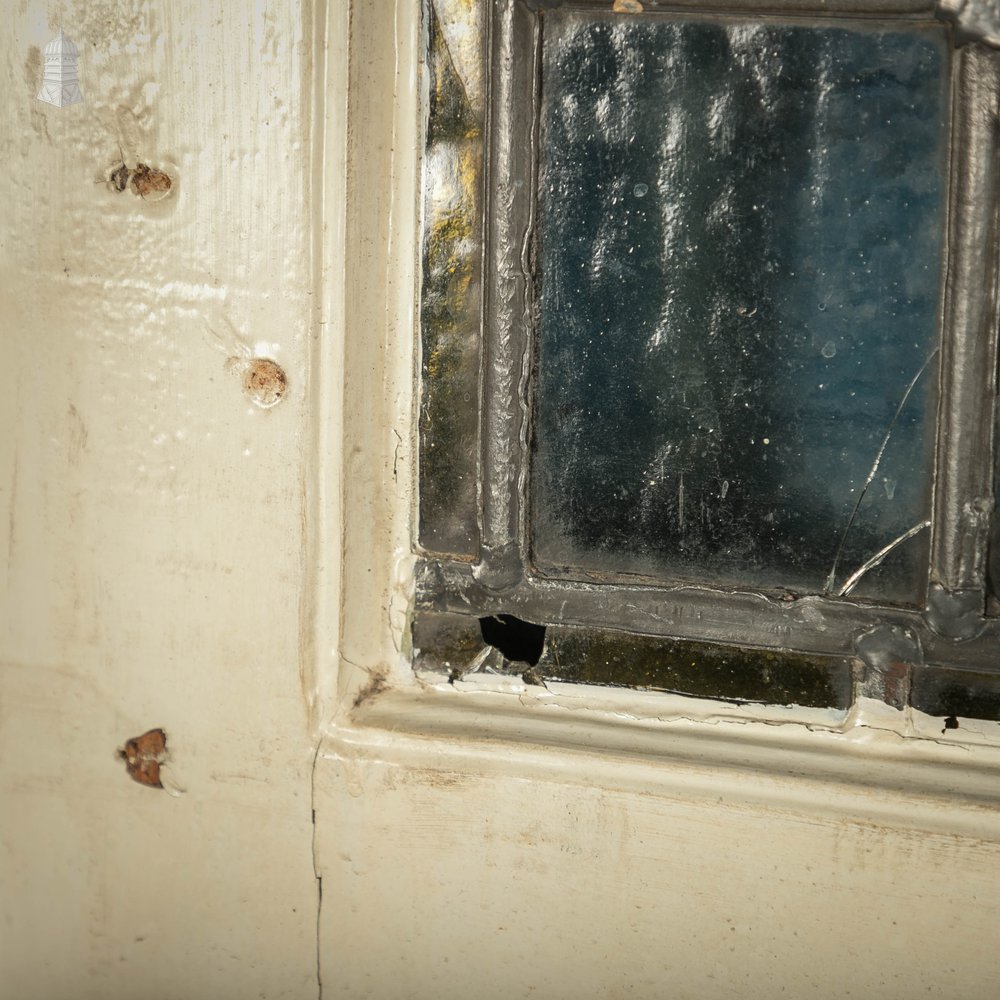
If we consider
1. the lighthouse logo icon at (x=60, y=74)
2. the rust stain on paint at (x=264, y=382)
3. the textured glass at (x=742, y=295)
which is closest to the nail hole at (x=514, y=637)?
the textured glass at (x=742, y=295)

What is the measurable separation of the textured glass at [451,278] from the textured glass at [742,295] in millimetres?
78

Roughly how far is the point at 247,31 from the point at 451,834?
2.91 feet

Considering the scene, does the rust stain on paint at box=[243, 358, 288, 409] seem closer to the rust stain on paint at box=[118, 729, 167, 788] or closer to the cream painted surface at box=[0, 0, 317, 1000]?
the cream painted surface at box=[0, 0, 317, 1000]

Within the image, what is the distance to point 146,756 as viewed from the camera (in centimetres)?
99

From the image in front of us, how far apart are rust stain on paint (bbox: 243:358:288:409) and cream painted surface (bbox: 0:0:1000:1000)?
0.01 metres

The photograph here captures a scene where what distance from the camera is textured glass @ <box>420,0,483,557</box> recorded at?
0.88 metres

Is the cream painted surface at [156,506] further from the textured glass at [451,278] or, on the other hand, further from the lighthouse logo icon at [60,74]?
the textured glass at [451,278]

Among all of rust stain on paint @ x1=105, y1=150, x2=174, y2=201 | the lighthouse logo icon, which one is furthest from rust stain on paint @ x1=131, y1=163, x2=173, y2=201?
the lighthouse logo icon

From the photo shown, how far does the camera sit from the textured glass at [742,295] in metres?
0.82

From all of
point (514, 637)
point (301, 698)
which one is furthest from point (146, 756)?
point (514, 637)

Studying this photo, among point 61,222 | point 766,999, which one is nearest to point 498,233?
point 61,222

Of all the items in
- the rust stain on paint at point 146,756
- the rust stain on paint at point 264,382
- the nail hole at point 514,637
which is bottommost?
the rust stain on paint at point 146,756

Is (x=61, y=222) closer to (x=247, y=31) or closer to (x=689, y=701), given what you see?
(x=247, y=31)

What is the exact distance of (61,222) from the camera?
3.02 ft
